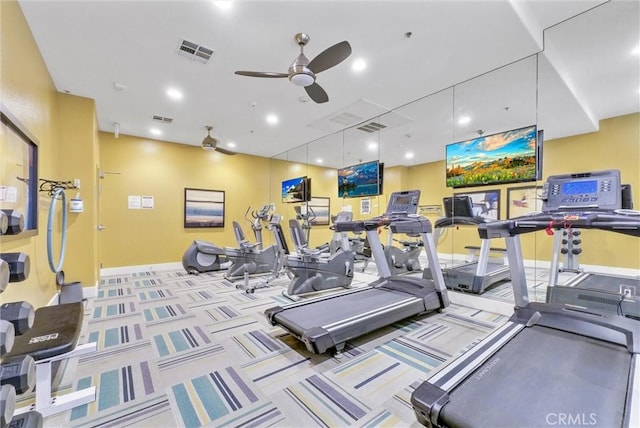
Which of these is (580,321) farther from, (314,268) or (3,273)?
(3,273)

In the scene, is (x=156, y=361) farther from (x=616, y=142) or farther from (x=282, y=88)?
(x=616, y=142)

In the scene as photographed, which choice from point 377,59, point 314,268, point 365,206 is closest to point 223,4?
point 377,59

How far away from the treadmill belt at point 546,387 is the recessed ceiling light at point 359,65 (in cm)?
328

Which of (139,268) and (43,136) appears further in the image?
(139,268)

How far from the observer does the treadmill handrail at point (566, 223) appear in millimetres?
2014

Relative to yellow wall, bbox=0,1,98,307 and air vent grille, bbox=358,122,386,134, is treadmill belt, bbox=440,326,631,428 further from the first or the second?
air vent grille, bbox=358,122,386,134

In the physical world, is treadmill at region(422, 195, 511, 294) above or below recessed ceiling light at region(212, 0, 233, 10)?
below

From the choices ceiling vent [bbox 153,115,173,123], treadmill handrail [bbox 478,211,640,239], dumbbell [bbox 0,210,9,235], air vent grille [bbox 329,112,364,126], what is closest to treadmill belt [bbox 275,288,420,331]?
treadmill handrail [bbox 478,211,640,239]

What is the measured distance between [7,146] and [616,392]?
437 cm

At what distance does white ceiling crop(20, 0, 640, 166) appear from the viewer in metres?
2.64

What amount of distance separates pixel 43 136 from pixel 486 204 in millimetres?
5925

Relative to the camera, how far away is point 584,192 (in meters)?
2.39

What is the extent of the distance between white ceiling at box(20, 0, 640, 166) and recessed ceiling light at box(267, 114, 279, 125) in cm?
13

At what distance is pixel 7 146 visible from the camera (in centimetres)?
211
